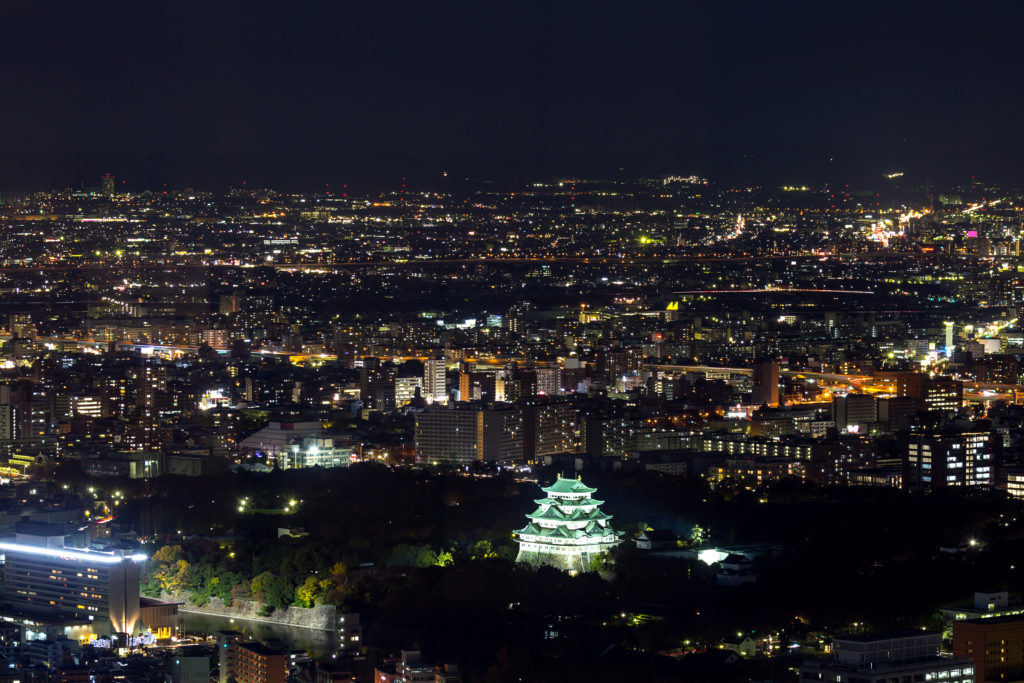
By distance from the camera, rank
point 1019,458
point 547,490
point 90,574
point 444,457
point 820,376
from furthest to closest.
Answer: point 820,376 → point 444,457 → point 1019,458 → point 547,490 → point 90,574

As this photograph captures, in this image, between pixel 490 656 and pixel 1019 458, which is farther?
pixel 1019 458

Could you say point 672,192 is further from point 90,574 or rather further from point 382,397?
point 90,574

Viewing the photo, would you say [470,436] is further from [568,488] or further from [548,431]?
[568,488]

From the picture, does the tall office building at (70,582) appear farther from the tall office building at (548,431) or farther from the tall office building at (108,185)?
the tall office building at (108,185)

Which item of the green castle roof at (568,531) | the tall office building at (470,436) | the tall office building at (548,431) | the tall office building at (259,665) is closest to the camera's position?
the tall office building at (259,665)

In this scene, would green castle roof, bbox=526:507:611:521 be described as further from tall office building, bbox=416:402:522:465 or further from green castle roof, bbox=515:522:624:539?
tall office building, bbox=416:402:522:465

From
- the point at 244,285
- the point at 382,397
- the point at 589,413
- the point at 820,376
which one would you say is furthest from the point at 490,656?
the point at 244,285

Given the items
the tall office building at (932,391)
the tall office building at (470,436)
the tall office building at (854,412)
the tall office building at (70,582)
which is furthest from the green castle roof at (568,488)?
the tall office building at (932,391)
